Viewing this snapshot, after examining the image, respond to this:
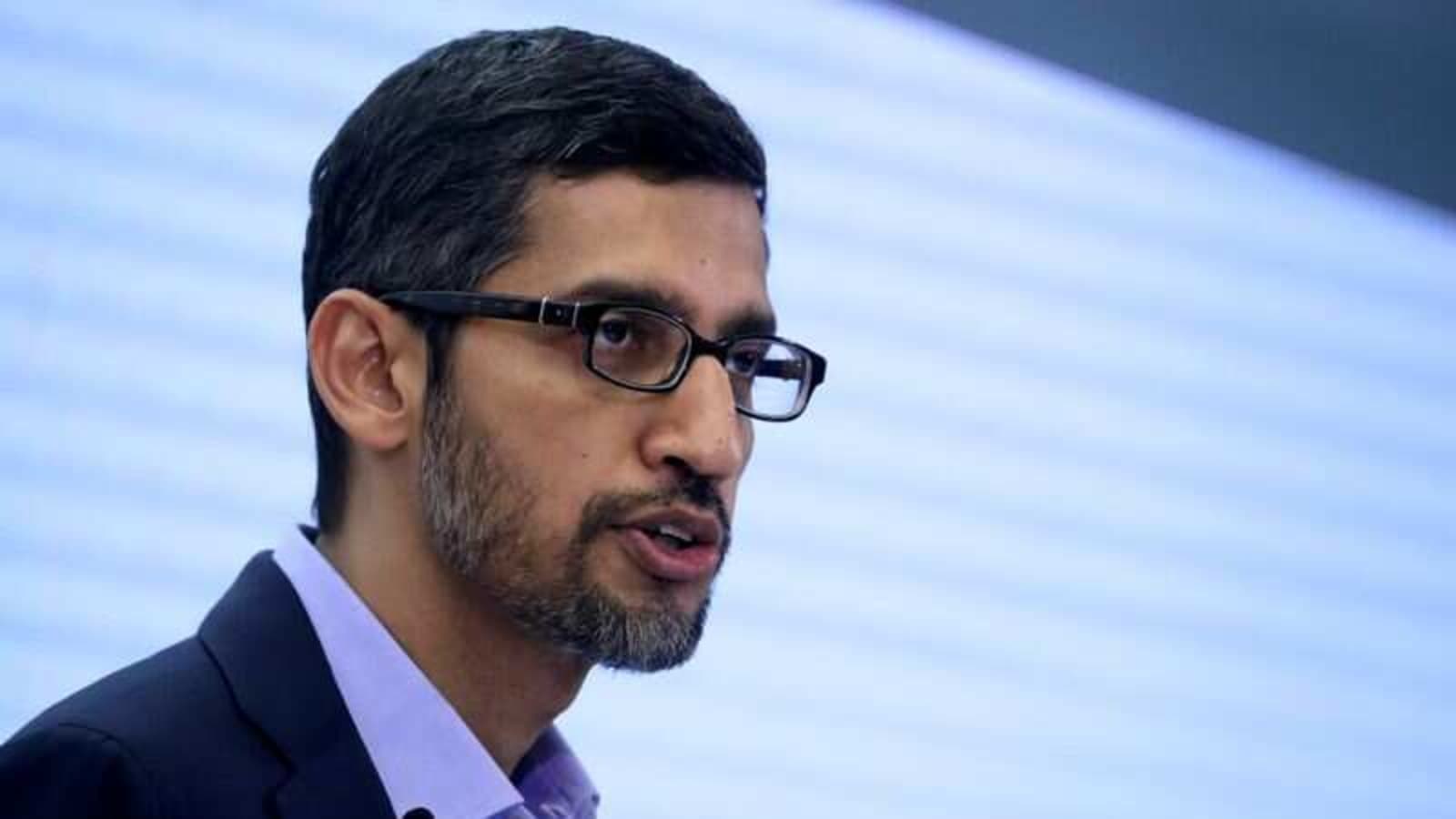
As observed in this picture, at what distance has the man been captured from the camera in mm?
1339

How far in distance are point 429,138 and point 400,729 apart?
392mm

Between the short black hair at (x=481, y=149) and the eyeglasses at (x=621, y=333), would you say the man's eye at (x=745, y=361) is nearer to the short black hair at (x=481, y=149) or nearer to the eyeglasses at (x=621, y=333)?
the eyeglasses at (x=621, y=333)

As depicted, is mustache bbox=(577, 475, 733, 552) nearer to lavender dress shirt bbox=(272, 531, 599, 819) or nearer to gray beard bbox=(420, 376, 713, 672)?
gray beard bbox=(420, 376, 713, 672)

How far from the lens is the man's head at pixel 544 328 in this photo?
4.42ft

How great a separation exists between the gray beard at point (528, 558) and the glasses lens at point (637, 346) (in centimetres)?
8

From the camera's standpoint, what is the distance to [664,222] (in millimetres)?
1400

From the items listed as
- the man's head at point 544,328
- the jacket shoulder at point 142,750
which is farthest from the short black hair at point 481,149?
the jacket shoulder at point 142,750

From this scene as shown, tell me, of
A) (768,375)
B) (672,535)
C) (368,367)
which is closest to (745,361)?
(768,375)

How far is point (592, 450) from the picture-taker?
135 centimetres

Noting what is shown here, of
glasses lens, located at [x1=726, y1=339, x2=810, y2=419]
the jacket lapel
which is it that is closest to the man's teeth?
glasses lens, located at [x1=726, y1=339, x2=810, y2=419]

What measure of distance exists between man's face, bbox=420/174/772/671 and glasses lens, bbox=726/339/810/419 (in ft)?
0.08

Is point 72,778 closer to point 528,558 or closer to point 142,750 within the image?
point 142,750

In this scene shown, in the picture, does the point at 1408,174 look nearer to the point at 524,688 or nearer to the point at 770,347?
the point at 770,347

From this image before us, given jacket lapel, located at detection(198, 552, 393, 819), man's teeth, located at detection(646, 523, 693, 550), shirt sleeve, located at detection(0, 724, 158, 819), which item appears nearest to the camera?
shirt sleeve, located at detection(0, 724, 158, 819)
